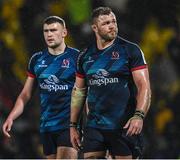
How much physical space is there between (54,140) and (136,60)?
1759 millimetres

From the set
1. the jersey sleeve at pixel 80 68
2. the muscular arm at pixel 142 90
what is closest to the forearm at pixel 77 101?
the jersey sleeve at pixel 80 68

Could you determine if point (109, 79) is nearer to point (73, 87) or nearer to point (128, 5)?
point (73, 87)

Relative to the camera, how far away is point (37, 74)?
7.86m

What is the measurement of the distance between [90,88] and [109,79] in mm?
253

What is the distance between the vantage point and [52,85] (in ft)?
25.3

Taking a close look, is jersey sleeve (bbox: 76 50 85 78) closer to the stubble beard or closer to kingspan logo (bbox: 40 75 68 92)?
the stubble beard

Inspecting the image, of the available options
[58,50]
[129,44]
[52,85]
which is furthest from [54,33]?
[129,44]

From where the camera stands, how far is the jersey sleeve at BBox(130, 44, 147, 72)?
659 centimetres

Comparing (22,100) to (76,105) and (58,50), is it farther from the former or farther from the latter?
(76,105)

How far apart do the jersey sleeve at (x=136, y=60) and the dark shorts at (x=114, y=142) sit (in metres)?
0.66

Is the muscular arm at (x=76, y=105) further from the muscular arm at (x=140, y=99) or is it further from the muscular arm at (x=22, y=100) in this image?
the muscular arm at (x=22, y=100)

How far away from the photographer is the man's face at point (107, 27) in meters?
6.71

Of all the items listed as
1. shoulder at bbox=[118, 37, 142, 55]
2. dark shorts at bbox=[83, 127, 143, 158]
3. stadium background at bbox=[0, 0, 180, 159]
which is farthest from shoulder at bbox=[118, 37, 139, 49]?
stadium background at bbox=[0, 0, 180, 159]

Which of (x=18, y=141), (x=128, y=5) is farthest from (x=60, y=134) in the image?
(x=128, y=5)
